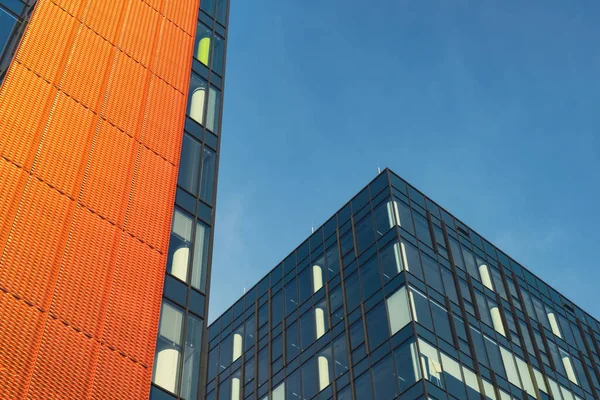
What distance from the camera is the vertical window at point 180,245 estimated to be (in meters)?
27.7

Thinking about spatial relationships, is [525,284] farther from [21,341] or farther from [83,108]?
[21,341]

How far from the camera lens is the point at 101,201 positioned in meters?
26.3

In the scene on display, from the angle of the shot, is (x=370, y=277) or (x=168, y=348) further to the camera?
(x=370, y=277)

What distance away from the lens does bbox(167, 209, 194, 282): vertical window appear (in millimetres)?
27719

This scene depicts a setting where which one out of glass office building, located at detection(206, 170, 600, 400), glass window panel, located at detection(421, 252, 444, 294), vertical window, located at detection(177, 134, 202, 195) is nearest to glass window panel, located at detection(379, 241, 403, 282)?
glass office building, located at detection(206, 170, 600, 400)

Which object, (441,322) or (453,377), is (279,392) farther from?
(453,377)

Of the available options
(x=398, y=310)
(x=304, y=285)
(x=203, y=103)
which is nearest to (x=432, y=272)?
(x=398, y=310)

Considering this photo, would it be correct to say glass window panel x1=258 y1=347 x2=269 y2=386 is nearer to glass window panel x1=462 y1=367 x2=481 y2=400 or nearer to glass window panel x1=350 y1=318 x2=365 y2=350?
glass window panel x1=350 y1=318 x2=365 y2=350

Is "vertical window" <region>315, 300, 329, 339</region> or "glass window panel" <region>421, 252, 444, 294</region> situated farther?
"vertical window" <region>315, 300, 329, 339</region>

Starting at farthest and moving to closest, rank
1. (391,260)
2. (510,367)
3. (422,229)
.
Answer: (422,229), (510,367), (391,260)

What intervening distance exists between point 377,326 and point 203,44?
61.7ft

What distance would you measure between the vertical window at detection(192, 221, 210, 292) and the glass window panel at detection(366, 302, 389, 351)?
1657 cm

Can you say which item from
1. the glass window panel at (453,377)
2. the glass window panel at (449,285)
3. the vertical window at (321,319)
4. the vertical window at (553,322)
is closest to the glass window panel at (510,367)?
the glass window panel at (449,285)

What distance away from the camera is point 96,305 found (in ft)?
A: 76.5
